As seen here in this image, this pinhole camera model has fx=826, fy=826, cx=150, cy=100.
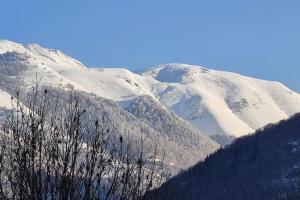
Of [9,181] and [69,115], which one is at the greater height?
[69,115]

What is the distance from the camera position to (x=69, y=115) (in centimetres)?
2109

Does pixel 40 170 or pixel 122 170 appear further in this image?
pixel 122 170

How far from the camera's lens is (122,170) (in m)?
20.8

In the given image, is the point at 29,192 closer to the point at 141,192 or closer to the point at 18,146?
the point at 18,146

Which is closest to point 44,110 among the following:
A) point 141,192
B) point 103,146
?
point 103,146

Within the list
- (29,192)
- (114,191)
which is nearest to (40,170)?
(29,192)

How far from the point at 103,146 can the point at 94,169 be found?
2.76 feet

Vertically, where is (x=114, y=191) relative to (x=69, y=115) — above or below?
below

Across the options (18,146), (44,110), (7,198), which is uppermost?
(44,110)

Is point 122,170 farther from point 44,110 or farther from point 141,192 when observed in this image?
point 44,110

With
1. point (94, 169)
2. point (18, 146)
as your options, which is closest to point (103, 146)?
point (94, 169)

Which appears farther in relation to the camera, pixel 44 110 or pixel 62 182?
pixel 44 110

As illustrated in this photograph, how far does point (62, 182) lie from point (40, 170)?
0.63m

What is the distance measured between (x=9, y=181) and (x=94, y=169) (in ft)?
6.66
